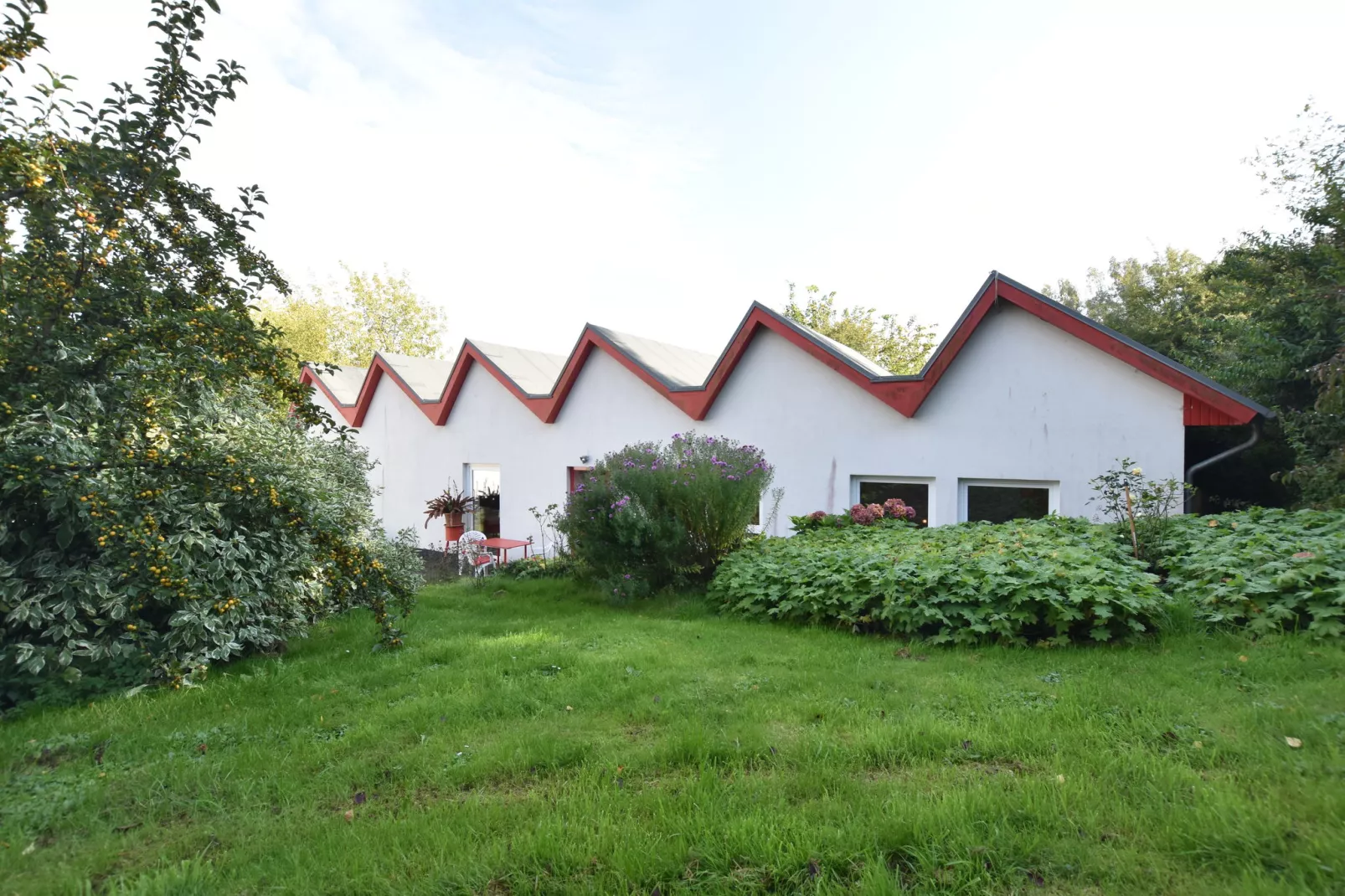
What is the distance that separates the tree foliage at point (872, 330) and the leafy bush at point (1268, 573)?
26.6m

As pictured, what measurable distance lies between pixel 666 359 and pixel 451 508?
20.3 feet

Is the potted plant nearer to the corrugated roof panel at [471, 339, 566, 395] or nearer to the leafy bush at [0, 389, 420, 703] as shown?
the corrugated roof panel at [471, 339, 566, 395]

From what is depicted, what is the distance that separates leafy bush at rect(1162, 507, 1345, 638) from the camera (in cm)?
452

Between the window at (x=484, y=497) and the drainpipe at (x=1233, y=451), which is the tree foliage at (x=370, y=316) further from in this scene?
the drainpipe at (x=1233, y=451)

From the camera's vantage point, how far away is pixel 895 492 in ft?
32.8

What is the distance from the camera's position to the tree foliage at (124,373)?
4078mm

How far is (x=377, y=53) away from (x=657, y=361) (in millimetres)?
6965

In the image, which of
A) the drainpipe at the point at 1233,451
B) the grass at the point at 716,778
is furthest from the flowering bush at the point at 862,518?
the grass at the point at 716,778

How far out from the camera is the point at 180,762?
359 cm

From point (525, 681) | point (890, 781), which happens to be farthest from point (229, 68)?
point (890, 781)

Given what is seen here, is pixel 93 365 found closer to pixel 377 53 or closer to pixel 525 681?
pixel 525 681

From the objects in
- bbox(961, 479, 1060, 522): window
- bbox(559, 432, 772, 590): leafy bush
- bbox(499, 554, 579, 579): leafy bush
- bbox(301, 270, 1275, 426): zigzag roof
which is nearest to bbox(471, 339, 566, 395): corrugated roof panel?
bbox(301, 270, 1275, 426): zigzag roof

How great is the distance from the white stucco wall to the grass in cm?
428

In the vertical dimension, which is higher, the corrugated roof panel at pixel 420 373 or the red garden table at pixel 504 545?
the corrugated roof panel at pixel 420 373
